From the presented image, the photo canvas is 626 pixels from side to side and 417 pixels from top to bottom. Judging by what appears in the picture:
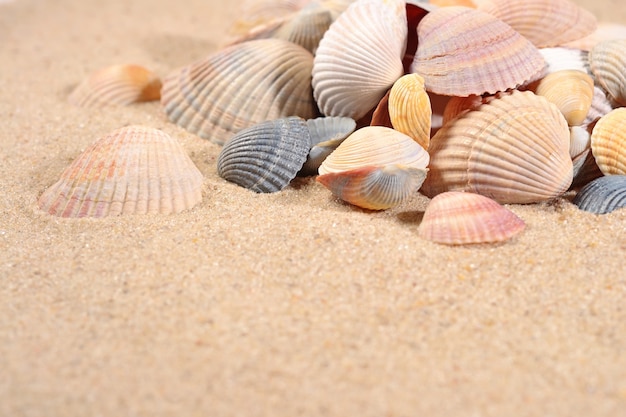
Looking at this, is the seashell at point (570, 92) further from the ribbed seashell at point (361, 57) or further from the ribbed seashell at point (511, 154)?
the ribbed seashell at point (361, 57)

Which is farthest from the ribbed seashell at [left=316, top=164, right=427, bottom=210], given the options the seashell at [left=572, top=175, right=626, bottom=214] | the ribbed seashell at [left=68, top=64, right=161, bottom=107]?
the ribbed seashell at [left=68, top=64, right=161, bottom=107]

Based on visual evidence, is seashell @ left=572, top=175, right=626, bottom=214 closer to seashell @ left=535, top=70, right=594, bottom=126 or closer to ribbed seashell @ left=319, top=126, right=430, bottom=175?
seashell @ left=535, top=70, right=594, bottom=126

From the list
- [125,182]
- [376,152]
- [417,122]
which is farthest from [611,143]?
[125,182]

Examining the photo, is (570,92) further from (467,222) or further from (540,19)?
(467,222)

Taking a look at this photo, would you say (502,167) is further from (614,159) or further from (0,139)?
(0,139)

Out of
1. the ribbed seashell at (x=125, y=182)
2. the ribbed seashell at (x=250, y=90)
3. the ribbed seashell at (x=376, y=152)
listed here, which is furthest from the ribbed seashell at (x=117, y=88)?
the ribbed seashell at (x=376, y=152)

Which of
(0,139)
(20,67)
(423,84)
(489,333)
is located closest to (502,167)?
(423,84)
